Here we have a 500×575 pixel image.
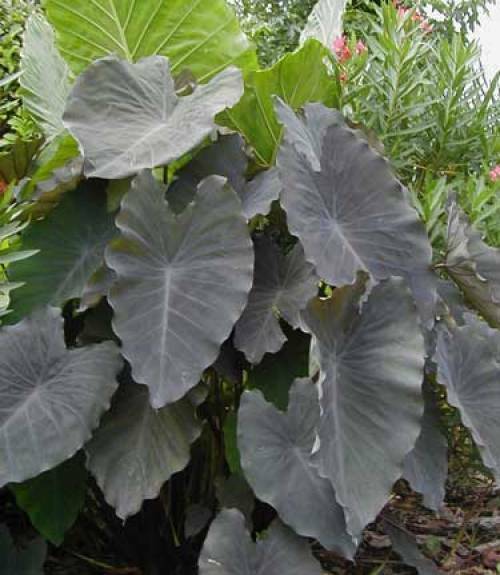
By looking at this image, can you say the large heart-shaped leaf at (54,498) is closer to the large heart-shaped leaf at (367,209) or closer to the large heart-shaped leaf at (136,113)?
the large heart-shaped leaf at (136,113)

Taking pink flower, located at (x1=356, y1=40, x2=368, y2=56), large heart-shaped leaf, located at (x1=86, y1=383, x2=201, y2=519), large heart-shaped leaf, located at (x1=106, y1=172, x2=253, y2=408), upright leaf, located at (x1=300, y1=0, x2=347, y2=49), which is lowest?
large heart-shaped leaf, located at (x1=86, y1=383, x2=201, y2=519)

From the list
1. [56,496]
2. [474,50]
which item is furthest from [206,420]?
[474,50]

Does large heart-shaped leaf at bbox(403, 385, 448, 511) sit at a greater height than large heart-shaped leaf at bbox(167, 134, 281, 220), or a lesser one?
lesser

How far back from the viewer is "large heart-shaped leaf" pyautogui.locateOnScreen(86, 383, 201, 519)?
1425mm

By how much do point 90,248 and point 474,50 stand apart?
3.78 feet

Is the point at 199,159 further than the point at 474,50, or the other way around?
the point at 474,50

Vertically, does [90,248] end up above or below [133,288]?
below

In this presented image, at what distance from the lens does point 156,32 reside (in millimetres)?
2072

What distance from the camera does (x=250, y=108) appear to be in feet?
6.39

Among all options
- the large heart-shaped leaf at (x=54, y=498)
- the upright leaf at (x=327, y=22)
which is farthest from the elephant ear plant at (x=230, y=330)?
the upright leaf at (x=327, y=22)

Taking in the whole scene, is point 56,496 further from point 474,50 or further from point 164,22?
point 474,50

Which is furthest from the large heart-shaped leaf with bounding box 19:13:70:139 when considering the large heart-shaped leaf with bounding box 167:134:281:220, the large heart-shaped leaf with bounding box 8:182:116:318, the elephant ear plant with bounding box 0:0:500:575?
the large heart-shaped leaf with bounding box 167:134:281:220

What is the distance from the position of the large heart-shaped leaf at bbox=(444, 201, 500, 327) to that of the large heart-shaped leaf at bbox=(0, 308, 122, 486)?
0.73m

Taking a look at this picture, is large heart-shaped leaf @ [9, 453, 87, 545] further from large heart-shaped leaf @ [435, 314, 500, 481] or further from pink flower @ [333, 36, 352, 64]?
pink flower @ [333, 36, 352, 64]
